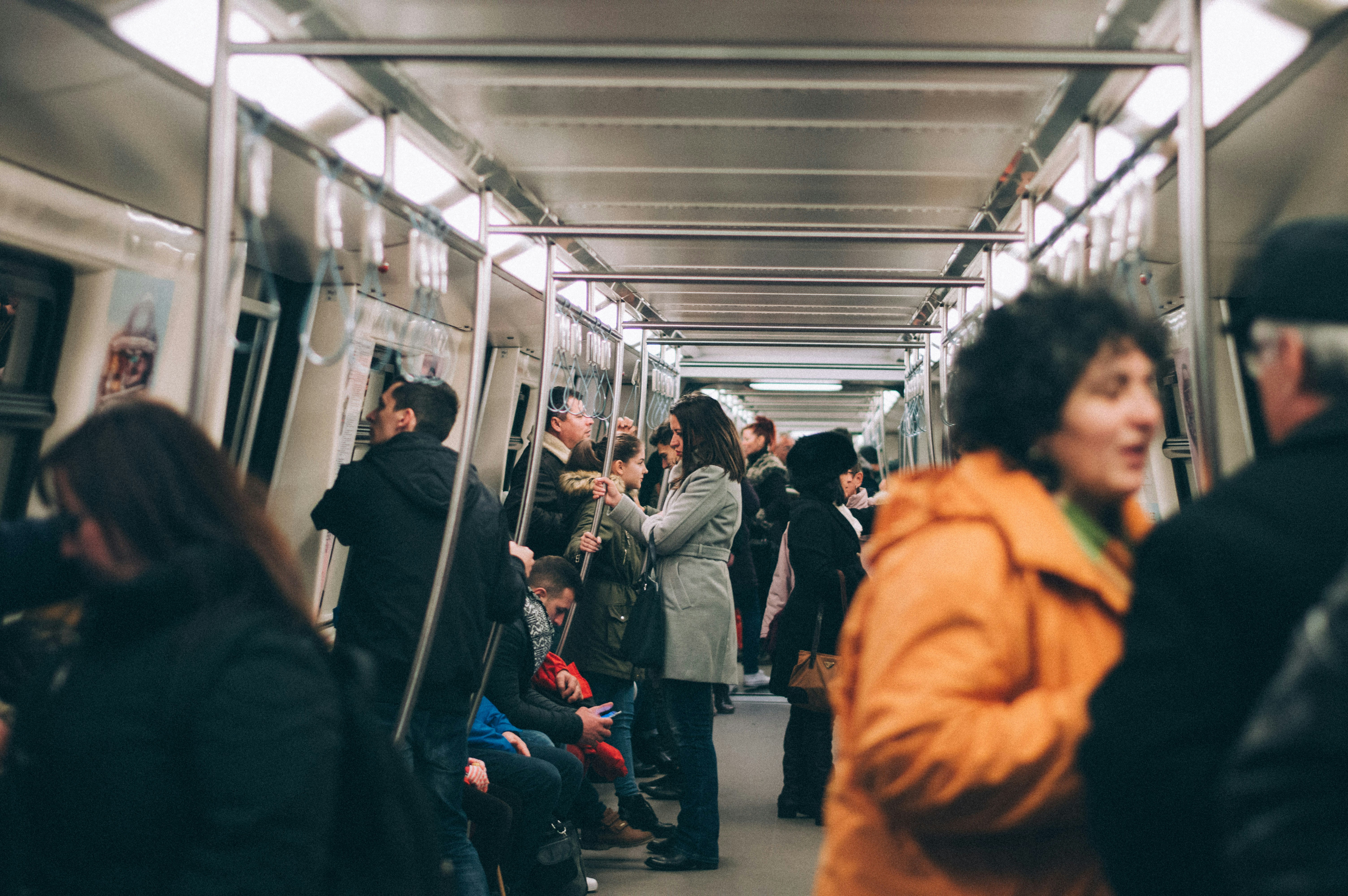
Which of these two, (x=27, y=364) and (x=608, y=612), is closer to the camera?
(x=27, y=364)

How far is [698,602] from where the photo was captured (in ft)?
14.0

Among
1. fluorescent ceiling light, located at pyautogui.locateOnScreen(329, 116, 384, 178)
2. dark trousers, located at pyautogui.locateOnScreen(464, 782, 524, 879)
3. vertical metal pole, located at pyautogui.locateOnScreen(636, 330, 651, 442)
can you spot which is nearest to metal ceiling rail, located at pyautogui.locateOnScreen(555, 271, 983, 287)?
fluorescent ceiling light, located at pyautogui.locateOnScreen(329, 116, 384, 178)

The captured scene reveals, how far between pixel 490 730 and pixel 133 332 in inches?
71.2

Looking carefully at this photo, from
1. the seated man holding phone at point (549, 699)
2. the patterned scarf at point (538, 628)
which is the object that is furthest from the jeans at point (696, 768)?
the patterned scarf at point (538, 628)

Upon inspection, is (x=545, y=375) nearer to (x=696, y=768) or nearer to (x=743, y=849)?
(x=696, y=768)

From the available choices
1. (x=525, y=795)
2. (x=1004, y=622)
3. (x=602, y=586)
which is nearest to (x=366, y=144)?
(x=525, y=795)

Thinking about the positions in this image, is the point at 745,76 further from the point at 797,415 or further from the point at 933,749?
the point at 797,415

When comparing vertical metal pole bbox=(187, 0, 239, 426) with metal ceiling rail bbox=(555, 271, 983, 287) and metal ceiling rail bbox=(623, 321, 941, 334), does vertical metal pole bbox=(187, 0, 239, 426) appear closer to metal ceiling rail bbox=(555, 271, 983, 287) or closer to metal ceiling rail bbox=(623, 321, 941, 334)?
metal ceiling rail bbox=(555, 271, 983, 287)

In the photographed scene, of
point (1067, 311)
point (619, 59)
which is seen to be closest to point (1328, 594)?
point (1067, 311)

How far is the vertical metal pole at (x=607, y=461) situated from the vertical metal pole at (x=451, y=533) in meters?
1.49

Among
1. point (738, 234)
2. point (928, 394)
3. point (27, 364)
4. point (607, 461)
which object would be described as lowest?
point (607, 461)

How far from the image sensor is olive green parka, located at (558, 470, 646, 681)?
4750 mm

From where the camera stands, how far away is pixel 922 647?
1.21 m

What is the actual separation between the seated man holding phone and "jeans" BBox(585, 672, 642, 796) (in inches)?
6.7
